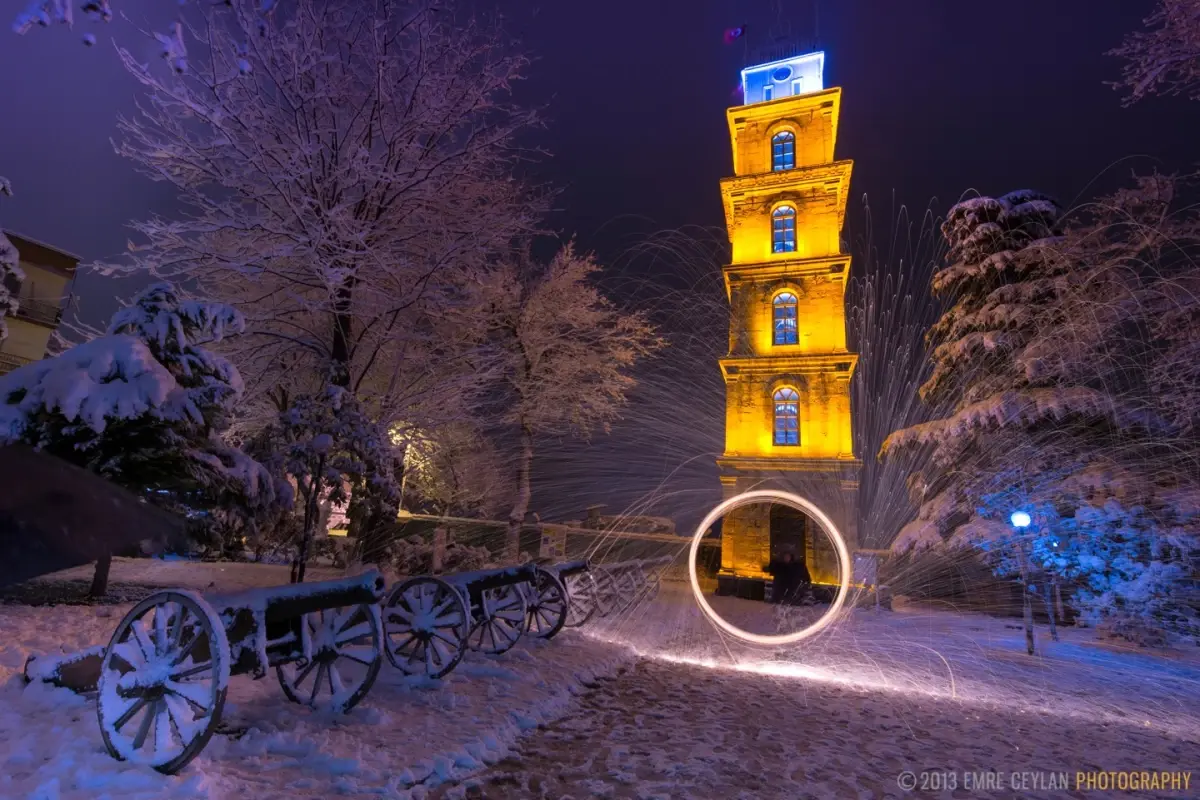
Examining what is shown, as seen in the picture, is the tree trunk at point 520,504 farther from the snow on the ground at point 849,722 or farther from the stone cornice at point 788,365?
the snow on the ground at point 849,722

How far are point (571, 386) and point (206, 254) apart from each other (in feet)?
43.2

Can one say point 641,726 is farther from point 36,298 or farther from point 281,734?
point 36,298

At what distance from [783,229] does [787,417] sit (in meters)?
7.90

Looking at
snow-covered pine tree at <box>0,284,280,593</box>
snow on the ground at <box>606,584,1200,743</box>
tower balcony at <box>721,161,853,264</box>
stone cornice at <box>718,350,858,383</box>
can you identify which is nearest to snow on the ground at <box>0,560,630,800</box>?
snow-covered pine tree at <box>0,284,280,593</box>

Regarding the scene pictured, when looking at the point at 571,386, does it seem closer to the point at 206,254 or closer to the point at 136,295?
the point at 206,254

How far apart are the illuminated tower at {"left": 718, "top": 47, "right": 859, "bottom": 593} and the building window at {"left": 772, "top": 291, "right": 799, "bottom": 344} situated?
0.04 meters

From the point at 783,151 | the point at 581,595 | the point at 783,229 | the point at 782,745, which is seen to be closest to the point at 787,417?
the point at 783,229

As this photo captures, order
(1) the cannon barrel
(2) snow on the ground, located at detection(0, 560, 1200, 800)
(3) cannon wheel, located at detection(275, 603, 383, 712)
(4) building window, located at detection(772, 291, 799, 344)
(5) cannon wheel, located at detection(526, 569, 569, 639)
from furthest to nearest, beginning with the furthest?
(4) building window, located at detection(772, 291, 799, 344) < (5) cannon wheel, located at detection(526, 569, 569, 639) < (3) cannon wheel, located at detection(275, 603, 383, 712) < (1) the cannon barrel < (2) snow on the ground, located at detection(0, 560, 1200, 800)

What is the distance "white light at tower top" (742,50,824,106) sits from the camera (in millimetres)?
24656

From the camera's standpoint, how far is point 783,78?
82.8 ft

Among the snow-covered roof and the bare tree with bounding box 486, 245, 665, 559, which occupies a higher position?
the snow-covered roof

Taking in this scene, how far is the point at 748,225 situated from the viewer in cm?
2403

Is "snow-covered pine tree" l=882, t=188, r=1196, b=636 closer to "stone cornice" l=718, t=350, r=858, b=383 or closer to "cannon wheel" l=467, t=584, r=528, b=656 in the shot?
"stone cornice" l=718, t=350, r=858, b=383

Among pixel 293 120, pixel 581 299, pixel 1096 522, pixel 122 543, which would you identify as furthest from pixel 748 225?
pixel 122 543
